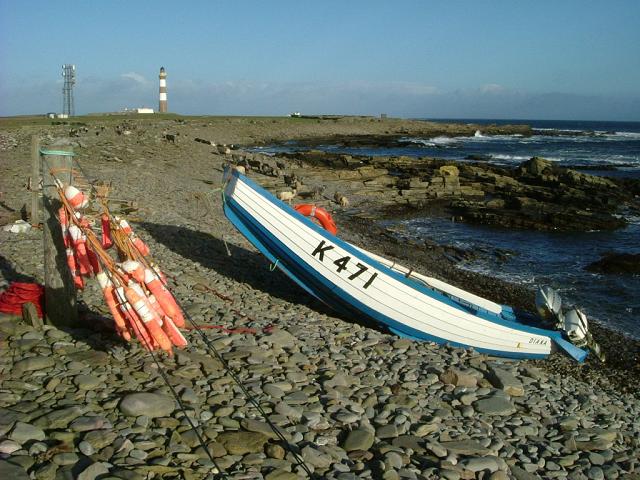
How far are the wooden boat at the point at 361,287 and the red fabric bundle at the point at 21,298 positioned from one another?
378cm

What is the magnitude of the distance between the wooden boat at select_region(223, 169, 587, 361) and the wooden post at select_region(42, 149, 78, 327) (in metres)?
3.62

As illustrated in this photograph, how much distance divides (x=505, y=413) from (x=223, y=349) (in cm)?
348

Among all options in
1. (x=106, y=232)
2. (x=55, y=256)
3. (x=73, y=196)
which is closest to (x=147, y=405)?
(x=55, y=256)

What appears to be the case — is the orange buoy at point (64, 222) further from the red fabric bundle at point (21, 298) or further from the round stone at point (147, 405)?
the round stone at point (147, 405)

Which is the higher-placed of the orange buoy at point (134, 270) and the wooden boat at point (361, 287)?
the orange buoy at point (134, 270)

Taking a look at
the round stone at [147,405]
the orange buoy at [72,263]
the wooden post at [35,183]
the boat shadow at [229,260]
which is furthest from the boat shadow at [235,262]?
the round stone at [147,405]

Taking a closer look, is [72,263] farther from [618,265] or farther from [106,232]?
[618,265]

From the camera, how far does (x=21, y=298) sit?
703 cm

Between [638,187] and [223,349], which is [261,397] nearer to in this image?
[223,349]

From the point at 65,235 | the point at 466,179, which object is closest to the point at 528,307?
the point at 65,235

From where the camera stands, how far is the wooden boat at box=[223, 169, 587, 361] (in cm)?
930

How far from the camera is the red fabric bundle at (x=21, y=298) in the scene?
703 centimetres

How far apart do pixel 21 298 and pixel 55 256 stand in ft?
2.82

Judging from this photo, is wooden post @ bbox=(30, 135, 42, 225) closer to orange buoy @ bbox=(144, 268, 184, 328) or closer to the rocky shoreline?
the rocky shoreline
